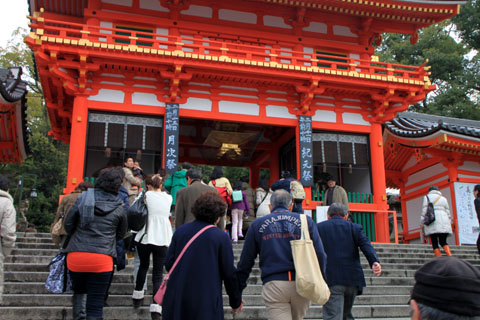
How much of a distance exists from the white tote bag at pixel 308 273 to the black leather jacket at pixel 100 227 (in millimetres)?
1840

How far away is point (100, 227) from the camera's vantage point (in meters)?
4.21

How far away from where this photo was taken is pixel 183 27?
502 inches

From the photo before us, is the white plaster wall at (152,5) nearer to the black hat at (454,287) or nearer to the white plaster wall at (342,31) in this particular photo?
the white plaster wall at (342,31)

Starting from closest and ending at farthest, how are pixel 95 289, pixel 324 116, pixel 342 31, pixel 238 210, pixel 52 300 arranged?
pixel 95 289 → pixel 52 300 → pixel 238 210 → pixel 324 116 → pixel 342 31

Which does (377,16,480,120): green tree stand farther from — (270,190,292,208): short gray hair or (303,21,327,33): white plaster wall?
(270,190,292,208): short gray hair

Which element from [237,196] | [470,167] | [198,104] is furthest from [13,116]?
[470,167]

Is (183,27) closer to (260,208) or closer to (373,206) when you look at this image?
(260,208)

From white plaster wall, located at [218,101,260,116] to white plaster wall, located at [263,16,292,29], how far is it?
3.06m

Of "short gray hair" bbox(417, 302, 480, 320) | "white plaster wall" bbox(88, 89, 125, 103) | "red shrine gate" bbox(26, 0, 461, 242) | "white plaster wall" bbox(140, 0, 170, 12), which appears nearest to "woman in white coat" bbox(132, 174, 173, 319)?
"short gray hair" bbox(417, 302, 480, 320)

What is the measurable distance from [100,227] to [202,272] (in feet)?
4.69

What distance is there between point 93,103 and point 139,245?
6907mm

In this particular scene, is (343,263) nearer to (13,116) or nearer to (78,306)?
(78,306)

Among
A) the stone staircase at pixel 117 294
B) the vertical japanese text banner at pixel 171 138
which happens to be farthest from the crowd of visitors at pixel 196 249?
the vertical japanese text banner at pixel 171 138

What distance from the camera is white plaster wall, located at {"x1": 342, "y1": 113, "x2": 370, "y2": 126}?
12.8 meters
